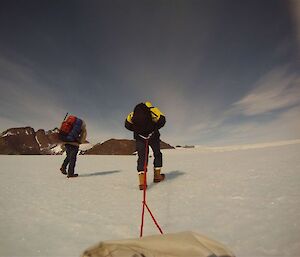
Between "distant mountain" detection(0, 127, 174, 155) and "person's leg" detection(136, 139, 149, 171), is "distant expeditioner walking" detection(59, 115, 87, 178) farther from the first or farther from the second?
"distant mountain" detection(0, 127, 174, 155)

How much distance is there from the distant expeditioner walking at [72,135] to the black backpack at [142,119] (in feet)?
7.90

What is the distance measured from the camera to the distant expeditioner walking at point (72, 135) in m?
7.00

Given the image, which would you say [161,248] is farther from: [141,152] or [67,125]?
[67,125]

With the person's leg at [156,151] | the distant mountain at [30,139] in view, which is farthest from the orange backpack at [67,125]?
the distant mountain at [30,139]

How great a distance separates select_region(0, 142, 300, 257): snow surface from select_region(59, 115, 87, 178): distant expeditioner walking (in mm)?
1626

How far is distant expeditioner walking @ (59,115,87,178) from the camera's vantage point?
700 centimetres

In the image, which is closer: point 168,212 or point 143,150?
point 168,212

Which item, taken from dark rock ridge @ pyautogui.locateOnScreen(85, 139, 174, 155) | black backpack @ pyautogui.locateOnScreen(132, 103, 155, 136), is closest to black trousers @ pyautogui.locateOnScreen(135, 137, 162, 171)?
black backpack @ pyautogui.locateOnScreen(132, 103, 155, 136)

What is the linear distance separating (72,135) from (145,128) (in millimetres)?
2603

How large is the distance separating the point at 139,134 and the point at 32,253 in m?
3.30

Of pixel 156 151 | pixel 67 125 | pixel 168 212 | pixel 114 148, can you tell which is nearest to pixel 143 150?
pixel 156 151

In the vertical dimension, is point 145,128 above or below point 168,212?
above

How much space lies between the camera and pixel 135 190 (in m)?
4.97

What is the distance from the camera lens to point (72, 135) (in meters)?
7.05
